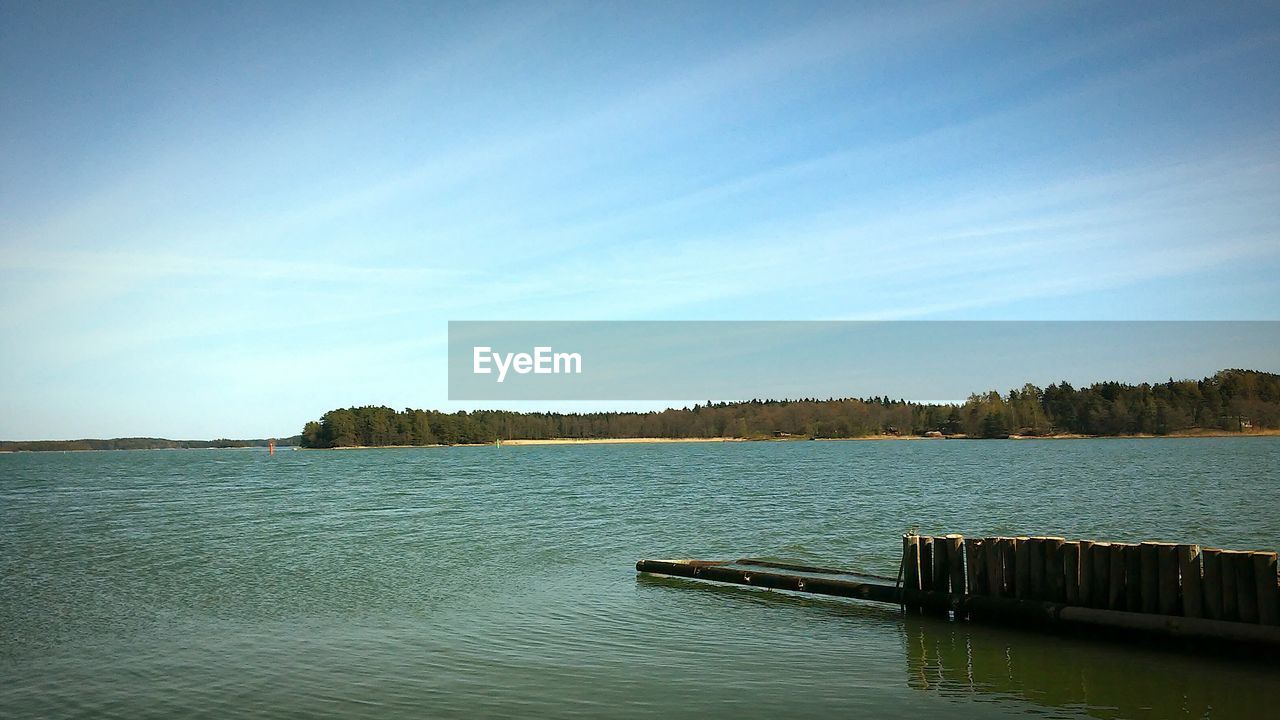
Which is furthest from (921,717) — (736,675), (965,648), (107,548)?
(107,548)

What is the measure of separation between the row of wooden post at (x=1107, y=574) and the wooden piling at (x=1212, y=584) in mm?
12

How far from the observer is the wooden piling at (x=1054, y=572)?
14.1m

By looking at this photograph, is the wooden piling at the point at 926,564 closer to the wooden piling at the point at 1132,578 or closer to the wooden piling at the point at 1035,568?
the wooden piling at the point at 1035,568

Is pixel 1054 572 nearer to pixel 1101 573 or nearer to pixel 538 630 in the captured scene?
pixel 1101 573

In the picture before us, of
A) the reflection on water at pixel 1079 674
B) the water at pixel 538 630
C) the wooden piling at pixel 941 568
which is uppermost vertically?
the wooden piling at pixel 941 568

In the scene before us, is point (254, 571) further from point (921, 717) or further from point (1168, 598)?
point (1168, 598)

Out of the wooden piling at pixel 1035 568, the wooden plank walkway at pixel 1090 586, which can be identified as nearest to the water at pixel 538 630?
the wooden plank walkway at pixel 1090 586

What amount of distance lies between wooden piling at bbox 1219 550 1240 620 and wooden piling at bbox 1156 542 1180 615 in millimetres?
586

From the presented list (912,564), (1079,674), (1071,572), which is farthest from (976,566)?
(1079,674)

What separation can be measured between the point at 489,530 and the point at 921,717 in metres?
25.6

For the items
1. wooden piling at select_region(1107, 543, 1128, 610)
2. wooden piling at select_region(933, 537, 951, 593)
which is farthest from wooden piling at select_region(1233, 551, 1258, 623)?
wooden piling at select_region(933, 537, 951, 593)

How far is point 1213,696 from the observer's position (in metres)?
10.9

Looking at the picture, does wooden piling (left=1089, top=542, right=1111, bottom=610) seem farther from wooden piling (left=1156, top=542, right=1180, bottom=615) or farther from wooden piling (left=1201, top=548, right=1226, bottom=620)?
wooden piling (left=1201, top=548, right=1226, bottom=620)

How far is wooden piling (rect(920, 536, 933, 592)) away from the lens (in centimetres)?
1617
